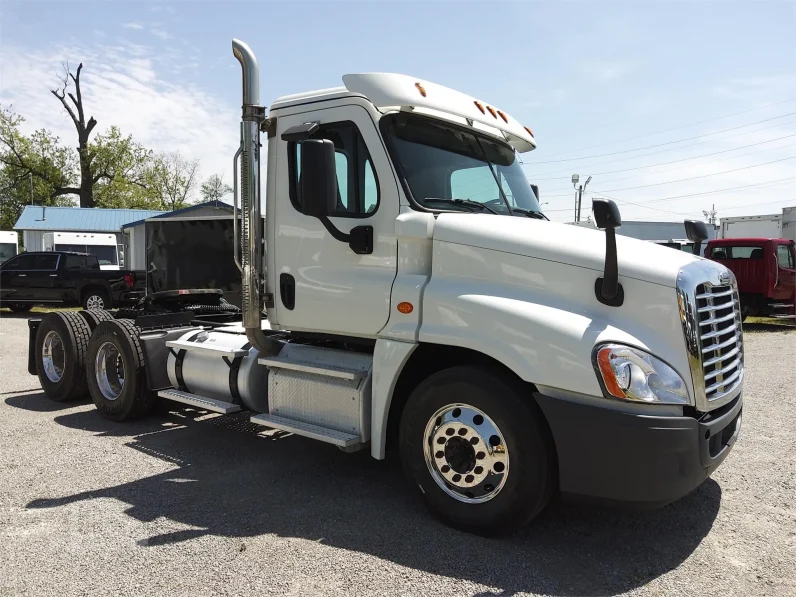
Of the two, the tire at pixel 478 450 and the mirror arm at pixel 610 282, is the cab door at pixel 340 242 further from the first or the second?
the mirror arm at pixel 610 282

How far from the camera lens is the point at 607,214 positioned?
3.12m

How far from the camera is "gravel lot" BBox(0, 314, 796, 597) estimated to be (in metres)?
3.16

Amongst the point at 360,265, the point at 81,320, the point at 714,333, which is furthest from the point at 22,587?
the point at 81,320

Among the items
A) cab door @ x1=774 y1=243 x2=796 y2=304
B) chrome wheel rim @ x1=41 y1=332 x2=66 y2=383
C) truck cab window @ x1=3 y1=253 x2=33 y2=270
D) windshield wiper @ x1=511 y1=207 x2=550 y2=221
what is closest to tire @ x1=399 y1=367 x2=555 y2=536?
windshield wiper @ x1=511 y1=207 x2=550 y2=221

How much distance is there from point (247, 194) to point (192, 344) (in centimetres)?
181

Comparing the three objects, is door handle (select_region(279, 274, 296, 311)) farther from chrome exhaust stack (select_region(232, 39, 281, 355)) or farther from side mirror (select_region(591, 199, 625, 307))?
side mirror (select_region(591, 199, 625, 307))

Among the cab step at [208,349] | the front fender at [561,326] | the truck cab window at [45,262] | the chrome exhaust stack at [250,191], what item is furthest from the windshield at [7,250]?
the front fender at [561,326]

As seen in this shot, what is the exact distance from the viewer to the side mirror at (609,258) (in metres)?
3.12

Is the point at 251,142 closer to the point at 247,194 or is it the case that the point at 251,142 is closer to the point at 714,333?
the point at 247,194

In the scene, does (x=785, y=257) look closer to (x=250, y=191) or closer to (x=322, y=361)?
(x=322, y=361)

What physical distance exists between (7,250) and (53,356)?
23.8 metres

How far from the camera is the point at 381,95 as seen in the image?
3.88m

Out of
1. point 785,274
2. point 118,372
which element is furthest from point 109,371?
point 785,274

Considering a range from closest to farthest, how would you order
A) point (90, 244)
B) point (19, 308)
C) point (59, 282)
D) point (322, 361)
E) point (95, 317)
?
1. point (322, 361)
2. point (95, 317)
3. point (59, 282)
4. point (19, 308)
5. point (90, 244)
